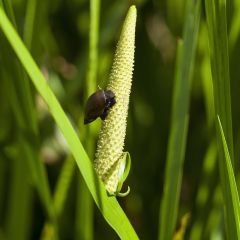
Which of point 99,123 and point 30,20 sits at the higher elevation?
point 30,20

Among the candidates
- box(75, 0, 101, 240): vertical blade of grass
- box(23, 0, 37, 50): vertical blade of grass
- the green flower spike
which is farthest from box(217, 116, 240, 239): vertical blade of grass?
box(23, 0, 37, 50): vertical blade of grass

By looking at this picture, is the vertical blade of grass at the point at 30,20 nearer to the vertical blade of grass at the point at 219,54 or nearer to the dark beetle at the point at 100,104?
the dark beetle at the point at 100,104

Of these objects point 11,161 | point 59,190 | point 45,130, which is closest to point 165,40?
point 45,130

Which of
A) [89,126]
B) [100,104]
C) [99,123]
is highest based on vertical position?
[100,104]

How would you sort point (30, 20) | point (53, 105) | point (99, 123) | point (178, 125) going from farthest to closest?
point (99, 123)
point (30, 20)
point (178, 125)
point (53, 105)

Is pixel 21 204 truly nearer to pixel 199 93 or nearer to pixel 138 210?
pixel 138 210

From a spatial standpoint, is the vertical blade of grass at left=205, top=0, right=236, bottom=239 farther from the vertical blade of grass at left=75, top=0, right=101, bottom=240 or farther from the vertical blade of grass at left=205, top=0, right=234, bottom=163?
the vertical blade of grass at left=75, top=0, right=101, bottom=240

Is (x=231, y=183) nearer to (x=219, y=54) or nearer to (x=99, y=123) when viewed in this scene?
(x=219, y=54)

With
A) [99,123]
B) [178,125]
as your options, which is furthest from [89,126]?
[99,123]
